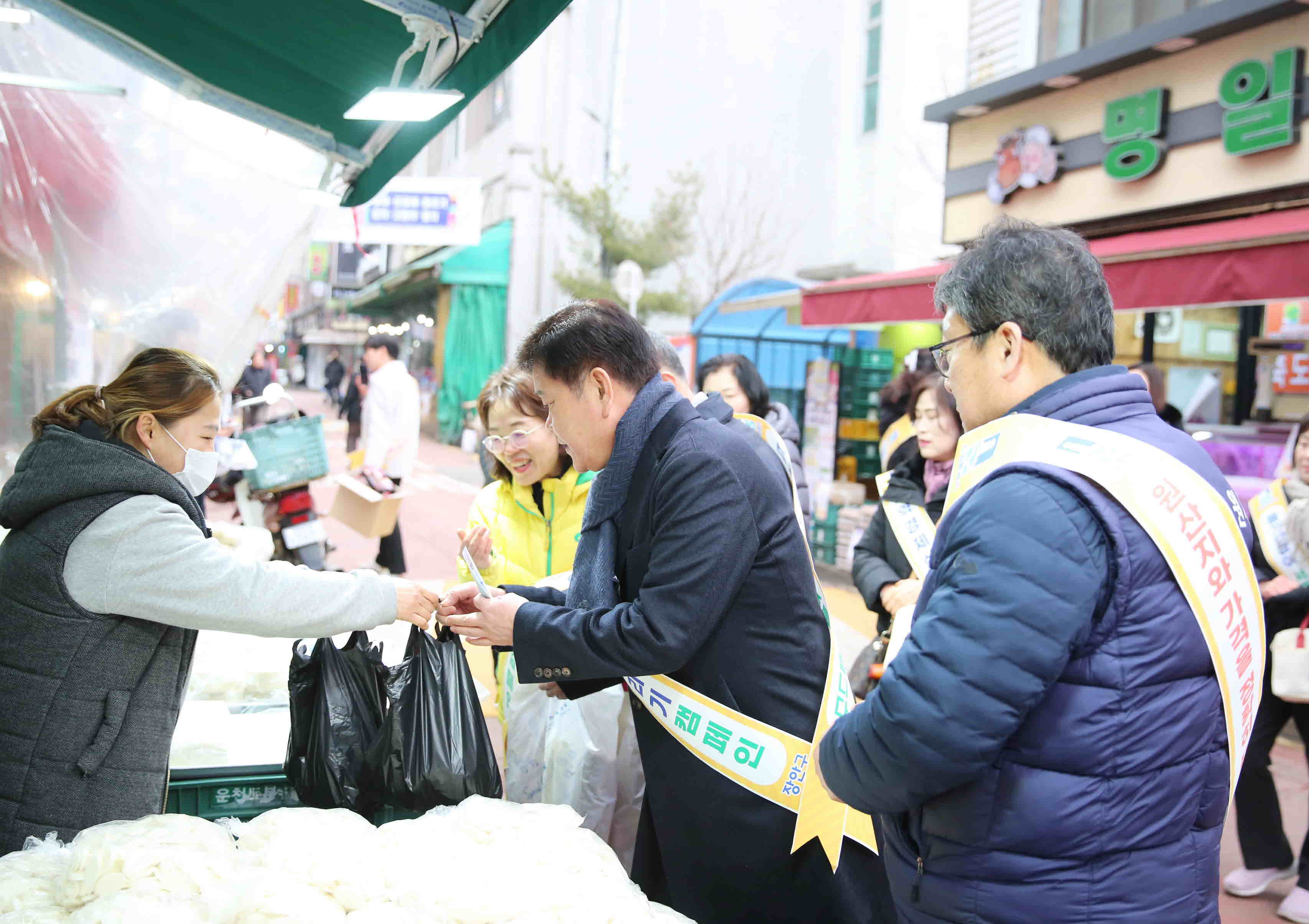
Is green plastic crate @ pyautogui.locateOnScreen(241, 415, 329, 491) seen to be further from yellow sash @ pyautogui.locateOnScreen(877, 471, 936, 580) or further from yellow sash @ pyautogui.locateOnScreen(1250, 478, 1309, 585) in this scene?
yellow sash @ pyautogui.locateOnScreen(1250, 478, 1309, 585)

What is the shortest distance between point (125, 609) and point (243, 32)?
2.04 meters

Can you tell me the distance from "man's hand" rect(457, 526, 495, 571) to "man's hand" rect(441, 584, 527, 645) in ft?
1.79

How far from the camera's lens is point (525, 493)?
3605 mm

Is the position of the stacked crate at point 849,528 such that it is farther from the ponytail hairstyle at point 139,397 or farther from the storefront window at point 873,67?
the storefront window at point 873,67

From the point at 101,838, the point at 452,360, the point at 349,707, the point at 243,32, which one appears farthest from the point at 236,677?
the point at 452,360

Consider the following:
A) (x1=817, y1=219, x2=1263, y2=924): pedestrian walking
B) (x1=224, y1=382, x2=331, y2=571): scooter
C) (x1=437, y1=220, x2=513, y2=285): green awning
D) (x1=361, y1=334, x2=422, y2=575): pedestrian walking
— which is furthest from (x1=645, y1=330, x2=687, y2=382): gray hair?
(x1=437, y1=220, x2=513, y2=285): green awning

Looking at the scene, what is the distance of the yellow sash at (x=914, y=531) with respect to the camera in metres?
3.94

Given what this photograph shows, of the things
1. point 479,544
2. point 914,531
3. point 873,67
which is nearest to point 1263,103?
point 914,531

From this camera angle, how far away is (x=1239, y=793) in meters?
4.25

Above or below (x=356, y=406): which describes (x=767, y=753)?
below

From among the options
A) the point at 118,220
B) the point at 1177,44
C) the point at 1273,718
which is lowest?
the point at 1273,718

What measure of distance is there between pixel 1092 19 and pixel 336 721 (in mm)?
9635

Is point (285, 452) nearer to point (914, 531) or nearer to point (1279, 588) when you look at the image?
point (914, 531)

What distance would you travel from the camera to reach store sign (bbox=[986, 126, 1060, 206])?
9.10m
